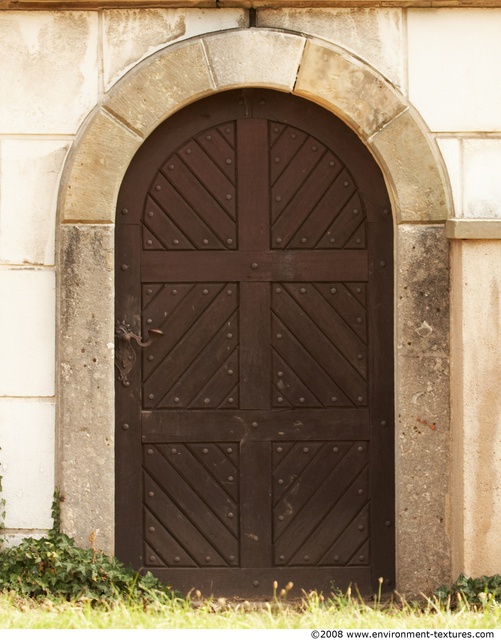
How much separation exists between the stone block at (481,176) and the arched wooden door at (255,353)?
0.43 m

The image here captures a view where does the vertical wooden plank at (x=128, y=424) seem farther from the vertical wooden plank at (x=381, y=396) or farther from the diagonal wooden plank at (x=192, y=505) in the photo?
the vertical wooden plank at (x=381, y=396)

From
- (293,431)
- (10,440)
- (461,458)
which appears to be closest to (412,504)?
(461,458)

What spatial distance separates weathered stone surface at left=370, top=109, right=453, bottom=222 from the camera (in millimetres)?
5008

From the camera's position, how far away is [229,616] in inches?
187

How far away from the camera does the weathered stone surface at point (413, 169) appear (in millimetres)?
5008

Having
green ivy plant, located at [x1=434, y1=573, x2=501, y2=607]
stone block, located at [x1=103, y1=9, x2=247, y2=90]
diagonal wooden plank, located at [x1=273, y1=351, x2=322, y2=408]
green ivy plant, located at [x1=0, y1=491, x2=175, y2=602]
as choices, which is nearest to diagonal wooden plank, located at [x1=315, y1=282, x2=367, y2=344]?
diagonal wooden plank, located at [x1=273, y1=351, x2=322, y2=408]

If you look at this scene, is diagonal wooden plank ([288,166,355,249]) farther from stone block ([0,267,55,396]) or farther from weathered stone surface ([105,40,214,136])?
stone block ([0,267,55,396])

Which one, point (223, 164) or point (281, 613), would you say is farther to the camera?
point (223, 164)

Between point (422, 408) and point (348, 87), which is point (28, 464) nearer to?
point (422, 408)

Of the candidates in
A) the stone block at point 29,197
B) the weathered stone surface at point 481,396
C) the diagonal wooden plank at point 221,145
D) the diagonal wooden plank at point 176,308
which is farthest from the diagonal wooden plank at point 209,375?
the weathered stone surface at point 481,396

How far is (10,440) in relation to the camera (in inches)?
199

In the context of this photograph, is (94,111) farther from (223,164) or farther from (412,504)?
(412,504)

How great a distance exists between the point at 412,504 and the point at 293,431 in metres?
0.72

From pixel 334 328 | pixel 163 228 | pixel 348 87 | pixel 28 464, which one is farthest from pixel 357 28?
pixel 28 464
